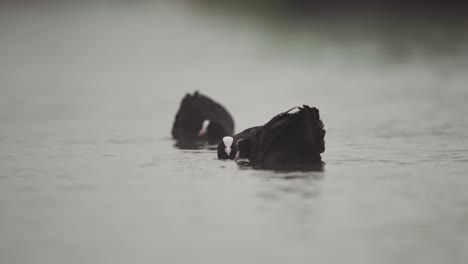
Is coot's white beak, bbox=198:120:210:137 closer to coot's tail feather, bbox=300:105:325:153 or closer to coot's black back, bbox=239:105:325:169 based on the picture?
coot's black back, bbox=239:105:325:169

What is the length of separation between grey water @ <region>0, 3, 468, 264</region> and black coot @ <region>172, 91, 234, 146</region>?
0.54 meters

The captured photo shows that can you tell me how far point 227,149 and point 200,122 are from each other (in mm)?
4315

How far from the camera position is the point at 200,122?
20.1 m

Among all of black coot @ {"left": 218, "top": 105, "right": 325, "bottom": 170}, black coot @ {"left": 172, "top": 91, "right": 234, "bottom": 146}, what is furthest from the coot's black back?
black coot @ {"left": 172, "top": 91, "right": 234, "bottom": 146}

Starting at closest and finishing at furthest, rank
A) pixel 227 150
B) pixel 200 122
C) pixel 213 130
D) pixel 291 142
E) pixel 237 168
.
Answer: pixel 291 142
pixel 237 168
pixel 227 150
pixel 213 130
pixel 200 122

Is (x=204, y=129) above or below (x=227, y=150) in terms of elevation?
above

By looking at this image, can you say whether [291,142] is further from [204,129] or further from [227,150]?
[204,129]

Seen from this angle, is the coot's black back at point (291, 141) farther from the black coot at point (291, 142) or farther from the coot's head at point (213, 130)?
the coot's head at point (213, 130)

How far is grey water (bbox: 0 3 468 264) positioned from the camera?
10125 mm

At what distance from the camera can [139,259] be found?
378 inches

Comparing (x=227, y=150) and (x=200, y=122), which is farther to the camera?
→ (x=200, y=122)

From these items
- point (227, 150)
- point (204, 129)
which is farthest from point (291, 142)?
point (204, 129)

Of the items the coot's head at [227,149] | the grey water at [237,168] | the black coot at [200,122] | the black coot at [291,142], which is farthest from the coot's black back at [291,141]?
the black coot at [200,122]

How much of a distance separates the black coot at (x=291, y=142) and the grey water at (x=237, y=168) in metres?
0.48
